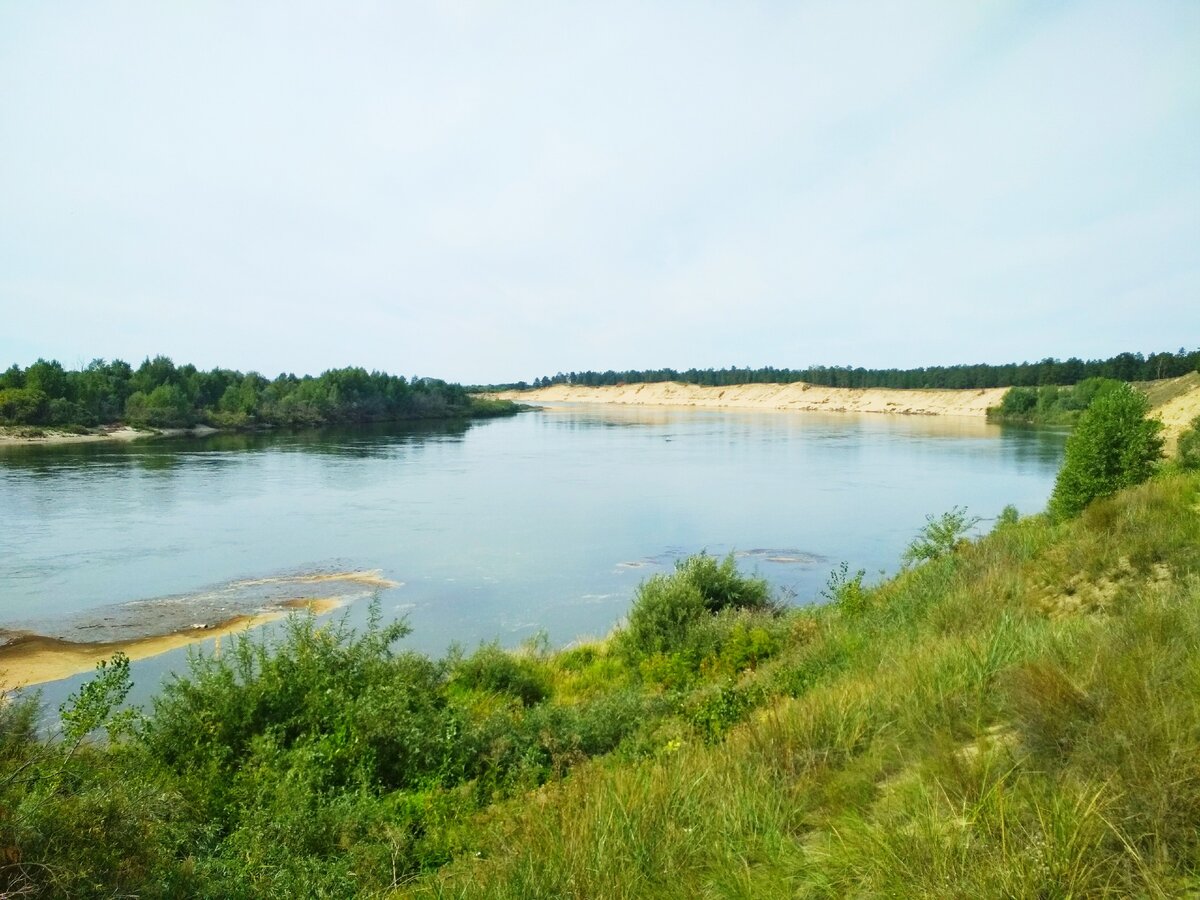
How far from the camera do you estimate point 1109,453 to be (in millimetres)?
16312

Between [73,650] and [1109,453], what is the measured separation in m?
22.8

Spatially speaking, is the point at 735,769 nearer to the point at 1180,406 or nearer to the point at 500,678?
the point at 500,678

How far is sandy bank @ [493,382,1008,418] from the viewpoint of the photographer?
113 metres

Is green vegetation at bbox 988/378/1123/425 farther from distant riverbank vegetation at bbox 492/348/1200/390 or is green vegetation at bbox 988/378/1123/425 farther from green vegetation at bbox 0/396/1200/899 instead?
green vegetation at bbox 0/396/1200/899

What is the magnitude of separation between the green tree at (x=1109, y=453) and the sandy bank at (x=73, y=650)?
16.7 m

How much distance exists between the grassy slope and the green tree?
40.9 ft

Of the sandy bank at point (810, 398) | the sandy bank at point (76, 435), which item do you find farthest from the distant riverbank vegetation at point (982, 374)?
the sandy bank at point (76, 435)

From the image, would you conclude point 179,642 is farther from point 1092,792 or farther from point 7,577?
point 1092,792

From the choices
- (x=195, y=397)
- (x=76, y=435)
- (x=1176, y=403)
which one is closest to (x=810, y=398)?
(x=1176, y=403)

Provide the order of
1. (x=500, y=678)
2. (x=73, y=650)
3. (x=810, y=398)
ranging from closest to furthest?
(x=500, y=678) → (x=73, y=650) → (x=810, y=398)

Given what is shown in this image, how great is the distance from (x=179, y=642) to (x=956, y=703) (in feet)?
50.3

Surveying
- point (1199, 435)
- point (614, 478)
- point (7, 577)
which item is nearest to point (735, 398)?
point (614, 478)

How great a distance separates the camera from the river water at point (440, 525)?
57.2ft

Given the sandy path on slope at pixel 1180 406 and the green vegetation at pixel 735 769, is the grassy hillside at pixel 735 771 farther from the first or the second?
the sandy path on slope at pixel 1180 406
